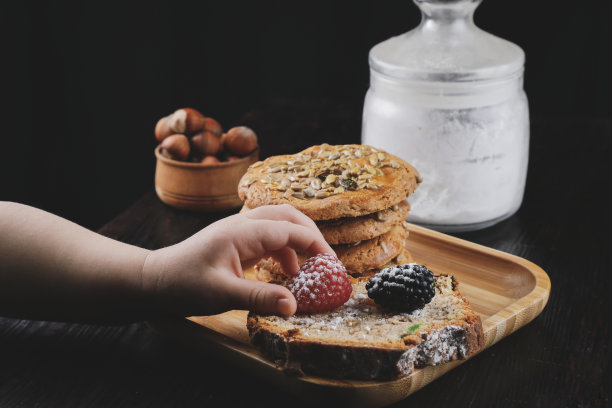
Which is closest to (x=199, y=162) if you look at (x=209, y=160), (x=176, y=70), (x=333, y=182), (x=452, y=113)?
(x=209, y=160)

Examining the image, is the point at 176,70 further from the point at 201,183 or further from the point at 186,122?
the point at 201,183

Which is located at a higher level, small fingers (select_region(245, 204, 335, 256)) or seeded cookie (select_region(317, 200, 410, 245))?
small fingers (select_region(245, 204, 335, 256))

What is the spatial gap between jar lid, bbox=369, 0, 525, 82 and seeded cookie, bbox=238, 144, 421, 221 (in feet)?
0.69

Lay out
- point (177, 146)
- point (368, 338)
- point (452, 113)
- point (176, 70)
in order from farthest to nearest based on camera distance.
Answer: point (176, 70) → point (177, 146) → point (452, 113) → point (368, 338)

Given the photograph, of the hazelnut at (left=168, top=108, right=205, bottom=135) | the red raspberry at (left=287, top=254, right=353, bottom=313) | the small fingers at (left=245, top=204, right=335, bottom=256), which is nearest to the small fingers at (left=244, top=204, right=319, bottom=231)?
the small fingers at (left=245, top=204, right=335, bottom=256)

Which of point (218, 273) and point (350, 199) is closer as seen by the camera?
point (218, 273)

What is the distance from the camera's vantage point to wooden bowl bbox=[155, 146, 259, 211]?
6.23 feet

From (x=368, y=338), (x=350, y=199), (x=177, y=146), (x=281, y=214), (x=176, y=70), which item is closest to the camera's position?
(x=368, y=338)

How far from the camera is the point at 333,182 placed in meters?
1.51

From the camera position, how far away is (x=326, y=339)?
1.10m

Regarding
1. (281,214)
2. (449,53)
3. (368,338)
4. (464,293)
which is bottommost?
(464,293)

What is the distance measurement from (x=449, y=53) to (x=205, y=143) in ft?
2.20

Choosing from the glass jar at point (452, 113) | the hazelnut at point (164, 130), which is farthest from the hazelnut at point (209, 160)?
the glass jar at point (452, 113)

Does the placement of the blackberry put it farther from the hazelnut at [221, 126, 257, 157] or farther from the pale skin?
the hazelnut at [221, 126, 257, 157]
